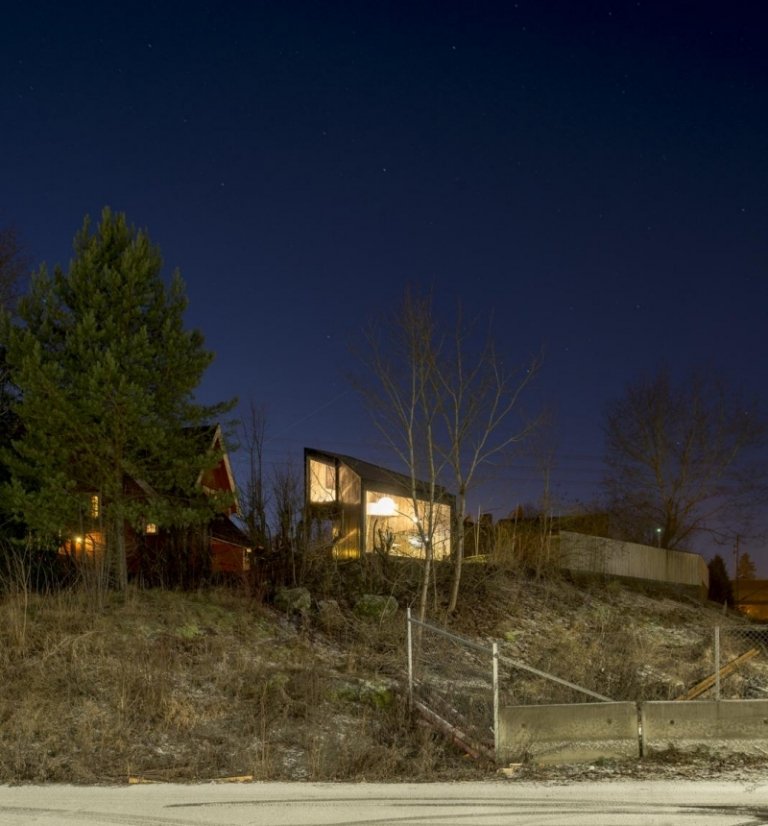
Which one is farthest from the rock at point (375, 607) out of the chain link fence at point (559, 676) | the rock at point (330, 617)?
the chain link fence at point (559, 676)

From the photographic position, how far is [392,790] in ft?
31.0

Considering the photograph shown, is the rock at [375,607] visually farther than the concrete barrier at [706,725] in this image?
Yes

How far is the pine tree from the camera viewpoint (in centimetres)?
1741

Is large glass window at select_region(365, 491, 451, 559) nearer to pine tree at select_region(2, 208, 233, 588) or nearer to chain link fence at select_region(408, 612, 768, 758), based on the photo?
chain link fence at select_region(408, 612, 768, 758)

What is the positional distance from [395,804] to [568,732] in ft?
8.67

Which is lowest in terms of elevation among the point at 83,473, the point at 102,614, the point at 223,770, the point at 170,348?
the point at 223,770

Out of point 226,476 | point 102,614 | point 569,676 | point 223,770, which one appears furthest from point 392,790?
→ point 226,476

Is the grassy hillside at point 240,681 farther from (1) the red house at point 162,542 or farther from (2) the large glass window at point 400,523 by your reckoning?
(2) the large glass window at point 400,523

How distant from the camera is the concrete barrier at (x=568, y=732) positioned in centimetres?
1054

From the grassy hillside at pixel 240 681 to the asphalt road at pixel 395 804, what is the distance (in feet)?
2.04

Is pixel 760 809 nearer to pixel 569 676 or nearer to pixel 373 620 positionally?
pixel 569 676

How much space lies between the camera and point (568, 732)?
10656 millimetres

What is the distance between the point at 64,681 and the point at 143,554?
700cm

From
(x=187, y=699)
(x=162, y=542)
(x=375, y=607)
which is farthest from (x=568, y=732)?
(x=162, y=542)
